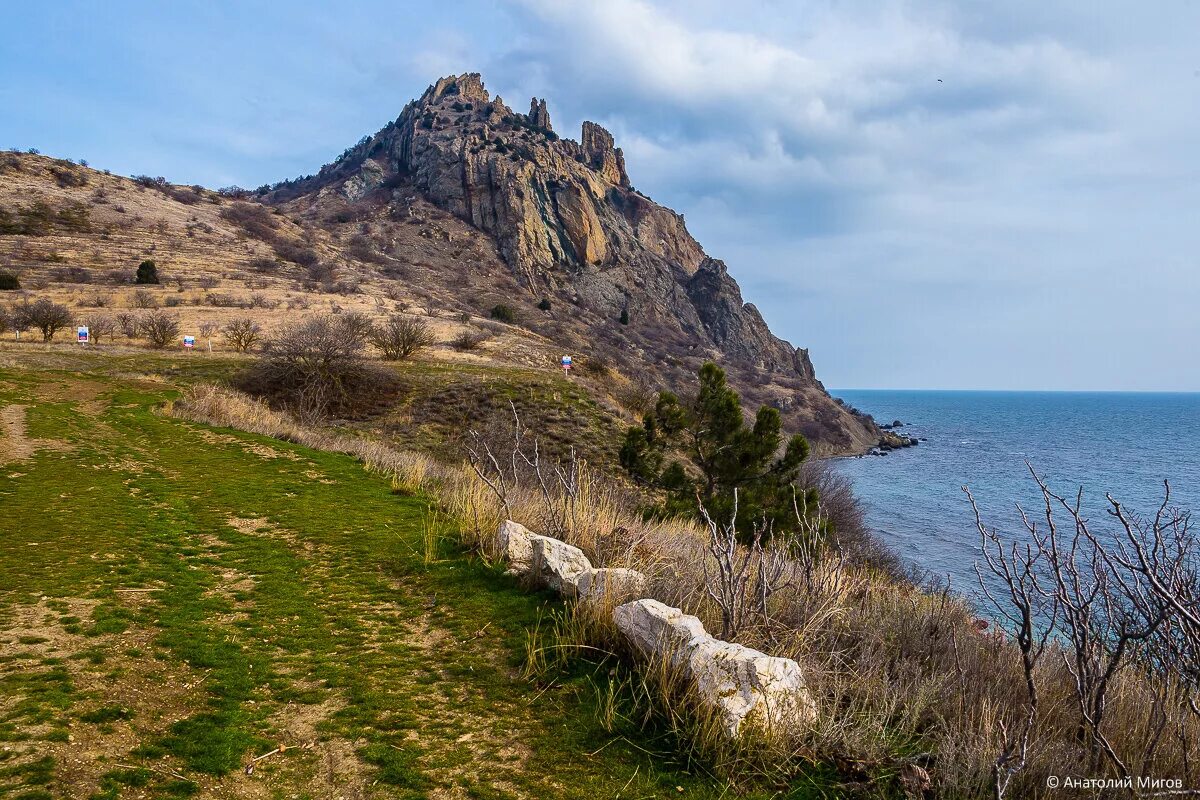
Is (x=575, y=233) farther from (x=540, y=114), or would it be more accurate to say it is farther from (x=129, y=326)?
(x=129, y=326)

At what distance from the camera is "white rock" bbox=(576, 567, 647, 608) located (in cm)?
443

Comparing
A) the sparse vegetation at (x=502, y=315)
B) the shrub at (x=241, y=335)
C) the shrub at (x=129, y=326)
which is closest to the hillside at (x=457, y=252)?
the sparse vegetation at (x=502, y=315)

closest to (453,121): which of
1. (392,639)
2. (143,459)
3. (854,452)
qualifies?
(854,452)

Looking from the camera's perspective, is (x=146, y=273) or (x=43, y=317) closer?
(x=43, y=317)

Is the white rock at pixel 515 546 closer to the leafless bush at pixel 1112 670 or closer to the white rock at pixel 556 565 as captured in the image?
the white rock at pixel 556 565

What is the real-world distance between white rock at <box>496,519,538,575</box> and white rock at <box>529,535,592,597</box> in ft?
0.60

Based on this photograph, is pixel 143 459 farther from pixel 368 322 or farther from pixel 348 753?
pixel 368 322

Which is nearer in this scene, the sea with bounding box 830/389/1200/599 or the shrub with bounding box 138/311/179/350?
the sea with bounding box 830/389/1200/599

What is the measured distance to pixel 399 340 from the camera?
2955 cm

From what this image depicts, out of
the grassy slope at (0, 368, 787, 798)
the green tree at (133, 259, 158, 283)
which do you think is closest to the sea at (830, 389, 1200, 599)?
the grassy slope at (0, 368, 787, 798)

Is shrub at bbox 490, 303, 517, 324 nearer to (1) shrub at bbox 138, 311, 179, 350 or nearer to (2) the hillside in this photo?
(2) the hillside

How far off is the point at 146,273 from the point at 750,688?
48.6 meters

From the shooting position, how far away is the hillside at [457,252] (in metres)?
39.6

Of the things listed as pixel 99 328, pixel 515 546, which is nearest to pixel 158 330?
pixel 99 328
